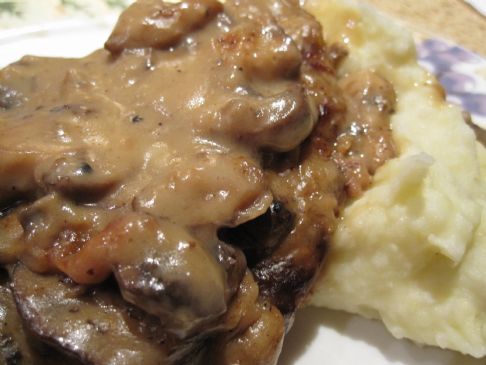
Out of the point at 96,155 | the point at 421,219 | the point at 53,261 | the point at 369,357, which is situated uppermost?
the point at 96,155

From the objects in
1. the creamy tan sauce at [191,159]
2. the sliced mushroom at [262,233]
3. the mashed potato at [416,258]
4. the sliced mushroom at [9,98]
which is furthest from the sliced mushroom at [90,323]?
the mashed potato at [416,258]

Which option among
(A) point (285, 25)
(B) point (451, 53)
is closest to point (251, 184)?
(A) point (285, 25)

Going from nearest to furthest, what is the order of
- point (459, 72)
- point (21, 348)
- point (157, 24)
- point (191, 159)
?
point (21, 348), point (191, 159), point (157, 24), point (459, 72)

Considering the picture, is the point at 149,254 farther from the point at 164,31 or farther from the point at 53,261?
the point at 164,31

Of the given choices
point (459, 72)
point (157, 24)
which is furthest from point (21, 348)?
point (459, 72)

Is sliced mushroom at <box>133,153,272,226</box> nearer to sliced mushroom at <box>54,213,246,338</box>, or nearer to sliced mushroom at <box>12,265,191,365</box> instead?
sliced mushroom at <box>54,213,246,338</box>

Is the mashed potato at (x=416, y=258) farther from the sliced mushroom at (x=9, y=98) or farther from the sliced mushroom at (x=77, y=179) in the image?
the sliced mushroom at (x=9, y=98)

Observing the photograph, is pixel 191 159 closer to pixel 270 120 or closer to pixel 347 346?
pixel 270 120
